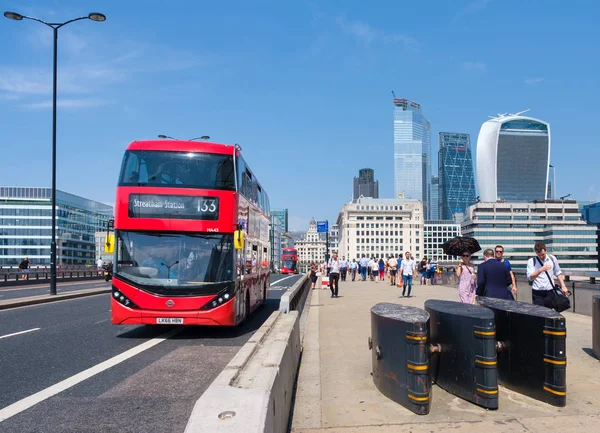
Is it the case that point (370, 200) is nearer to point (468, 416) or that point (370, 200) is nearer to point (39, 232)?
point (39, 232)

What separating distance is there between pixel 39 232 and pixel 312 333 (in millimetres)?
125526

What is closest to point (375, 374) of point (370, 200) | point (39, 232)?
point (39, 232)

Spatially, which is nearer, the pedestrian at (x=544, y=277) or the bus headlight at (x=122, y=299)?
the pedestrian at (x=544, y=277)

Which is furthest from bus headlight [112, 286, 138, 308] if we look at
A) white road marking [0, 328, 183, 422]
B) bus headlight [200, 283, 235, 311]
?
bus headlight [200, 283, 235, 311]

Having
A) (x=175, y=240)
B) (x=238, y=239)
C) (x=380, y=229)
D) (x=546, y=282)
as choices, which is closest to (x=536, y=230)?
(x=380, y=229)

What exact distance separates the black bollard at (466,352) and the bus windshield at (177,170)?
18.8 feet

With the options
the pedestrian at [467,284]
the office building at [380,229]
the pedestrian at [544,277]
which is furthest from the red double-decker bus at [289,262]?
the office building at [380,229]

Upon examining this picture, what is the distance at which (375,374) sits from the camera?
6465 millimetres

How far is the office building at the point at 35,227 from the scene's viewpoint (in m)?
122

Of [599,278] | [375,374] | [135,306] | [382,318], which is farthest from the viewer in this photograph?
[599,278]

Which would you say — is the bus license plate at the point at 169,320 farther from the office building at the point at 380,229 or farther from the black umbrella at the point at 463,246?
the office building at the point at 380,229

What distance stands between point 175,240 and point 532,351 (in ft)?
22.8

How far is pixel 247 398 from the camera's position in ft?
11.4

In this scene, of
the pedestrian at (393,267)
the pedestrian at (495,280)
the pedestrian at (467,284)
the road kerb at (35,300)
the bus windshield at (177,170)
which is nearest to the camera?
the pedestrian at (495,280)
